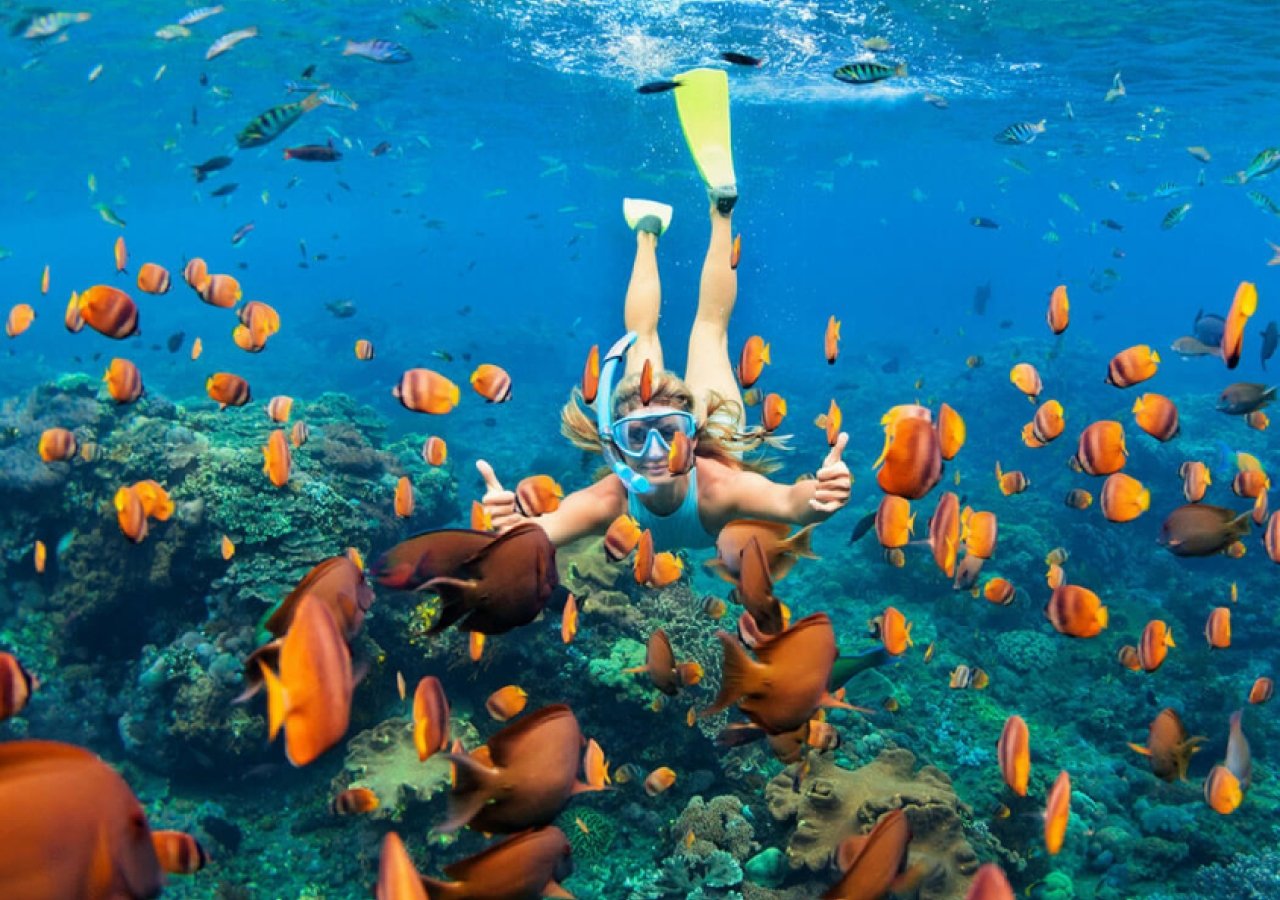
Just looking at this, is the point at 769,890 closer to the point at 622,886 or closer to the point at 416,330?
the point at 622,886

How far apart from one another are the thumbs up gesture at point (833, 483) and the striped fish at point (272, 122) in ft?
22.0

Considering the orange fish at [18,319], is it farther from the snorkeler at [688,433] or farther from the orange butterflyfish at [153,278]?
the snorkeler at [688,433]

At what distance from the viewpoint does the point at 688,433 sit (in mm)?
4945

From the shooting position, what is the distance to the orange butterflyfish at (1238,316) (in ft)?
12.8

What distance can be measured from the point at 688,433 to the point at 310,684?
345 cm

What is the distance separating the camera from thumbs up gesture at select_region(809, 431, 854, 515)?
4059mm

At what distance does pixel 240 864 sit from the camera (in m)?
7.09

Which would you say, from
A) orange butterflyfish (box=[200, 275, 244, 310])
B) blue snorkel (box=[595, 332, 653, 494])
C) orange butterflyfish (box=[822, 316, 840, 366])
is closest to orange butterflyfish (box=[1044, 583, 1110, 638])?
orange butterflyfish (box=[822, 316, 840, 366])

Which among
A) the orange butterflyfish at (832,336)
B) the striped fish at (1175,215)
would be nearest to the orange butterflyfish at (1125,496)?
the orange butterflyfish at (832,336)

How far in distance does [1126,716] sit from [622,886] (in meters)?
8.35

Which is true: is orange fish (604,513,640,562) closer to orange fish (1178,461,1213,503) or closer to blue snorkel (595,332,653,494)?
blue snorkel (595,332,653,494)

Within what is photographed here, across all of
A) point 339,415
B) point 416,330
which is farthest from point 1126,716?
point 416,330

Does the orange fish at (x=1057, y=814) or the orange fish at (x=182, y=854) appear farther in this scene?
the orange fish at (x=1057, y=814)

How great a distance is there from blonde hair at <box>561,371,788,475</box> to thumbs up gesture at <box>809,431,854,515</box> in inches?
50.1
